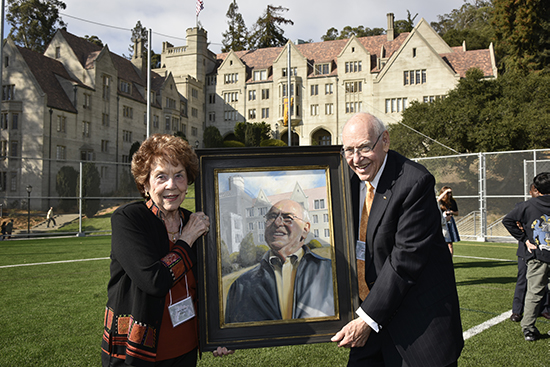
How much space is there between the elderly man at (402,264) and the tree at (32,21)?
6864 centimetres

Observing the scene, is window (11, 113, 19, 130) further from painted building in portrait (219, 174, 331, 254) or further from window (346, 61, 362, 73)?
painted building in portrait (219, 174, 331, 254)

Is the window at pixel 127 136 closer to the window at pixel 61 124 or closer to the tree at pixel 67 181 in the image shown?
the window at pixel 61 124

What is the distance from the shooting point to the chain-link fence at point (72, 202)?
2067cm

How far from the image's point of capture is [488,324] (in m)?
6.28

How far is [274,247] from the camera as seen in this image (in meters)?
2.84

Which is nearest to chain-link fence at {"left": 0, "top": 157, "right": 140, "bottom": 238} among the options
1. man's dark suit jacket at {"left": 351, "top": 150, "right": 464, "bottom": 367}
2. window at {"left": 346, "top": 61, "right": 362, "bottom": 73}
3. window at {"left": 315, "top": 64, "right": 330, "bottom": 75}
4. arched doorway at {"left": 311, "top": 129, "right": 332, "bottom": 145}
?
man's dark suit jacket at {"left": 351, "top": 150, "right": 464, "bottom": 367}

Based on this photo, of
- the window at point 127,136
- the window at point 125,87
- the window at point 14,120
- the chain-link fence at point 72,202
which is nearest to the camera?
the chain-link fence at point 72,202

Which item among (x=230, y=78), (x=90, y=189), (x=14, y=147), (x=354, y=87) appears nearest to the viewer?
(x=90, y=189)

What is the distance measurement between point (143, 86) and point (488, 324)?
180ft

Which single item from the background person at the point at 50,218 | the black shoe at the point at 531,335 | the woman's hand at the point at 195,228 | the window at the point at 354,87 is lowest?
the black shoe at the point at 531,335

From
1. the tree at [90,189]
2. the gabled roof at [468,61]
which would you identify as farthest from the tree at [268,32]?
the tree at [90,189]

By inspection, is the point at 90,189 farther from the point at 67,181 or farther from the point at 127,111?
the point at 127,111

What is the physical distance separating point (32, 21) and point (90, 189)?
4887 cm

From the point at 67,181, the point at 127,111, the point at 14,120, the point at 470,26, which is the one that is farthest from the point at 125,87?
the point at 470,26
